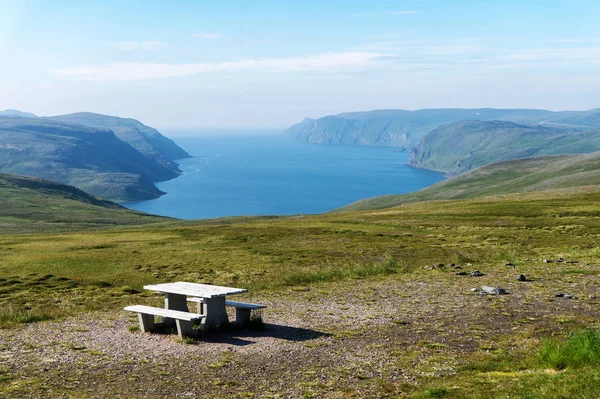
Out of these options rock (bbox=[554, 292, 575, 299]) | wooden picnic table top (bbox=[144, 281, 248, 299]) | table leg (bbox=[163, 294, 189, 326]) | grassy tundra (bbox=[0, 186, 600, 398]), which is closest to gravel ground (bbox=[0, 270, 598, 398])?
grassy tundra (bbox=[0, 186, 600, 398])

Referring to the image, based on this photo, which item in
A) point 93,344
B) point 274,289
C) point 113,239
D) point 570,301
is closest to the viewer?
point 93,344

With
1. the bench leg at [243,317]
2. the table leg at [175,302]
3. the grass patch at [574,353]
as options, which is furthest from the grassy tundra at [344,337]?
the table leg at [175,302]

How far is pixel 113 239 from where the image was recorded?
69.2 metres

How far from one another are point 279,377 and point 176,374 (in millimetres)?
2722

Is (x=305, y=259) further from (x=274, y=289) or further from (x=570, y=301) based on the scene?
(x=570, y=301)

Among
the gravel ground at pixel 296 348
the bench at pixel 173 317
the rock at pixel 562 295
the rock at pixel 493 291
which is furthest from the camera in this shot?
the rock at pixel 493 291

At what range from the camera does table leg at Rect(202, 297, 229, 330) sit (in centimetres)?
1880

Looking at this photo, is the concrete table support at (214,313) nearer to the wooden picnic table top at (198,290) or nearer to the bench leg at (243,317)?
the wooden picnic table top at (198,290)

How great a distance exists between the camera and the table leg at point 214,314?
18.8 metres

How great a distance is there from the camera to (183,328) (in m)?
18.2

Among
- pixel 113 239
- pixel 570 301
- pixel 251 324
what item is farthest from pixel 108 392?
pixel 113 239

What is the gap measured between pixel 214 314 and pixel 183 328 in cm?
122

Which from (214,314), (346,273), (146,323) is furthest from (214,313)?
(346,273)

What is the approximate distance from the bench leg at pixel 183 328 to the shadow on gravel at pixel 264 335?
39cm
